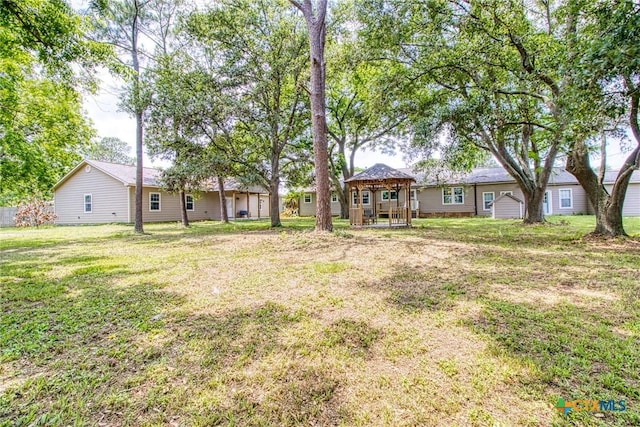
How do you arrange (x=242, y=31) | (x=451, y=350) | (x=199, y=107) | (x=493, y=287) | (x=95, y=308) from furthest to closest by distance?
(x=242, y=31)
(x=199, y=107)
(x=493, y=287)
(x=95, y=308)
(x=451, y=350)

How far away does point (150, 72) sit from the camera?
12.7 meters

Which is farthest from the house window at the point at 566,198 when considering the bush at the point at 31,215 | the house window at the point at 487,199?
the bush at the point at 31,215

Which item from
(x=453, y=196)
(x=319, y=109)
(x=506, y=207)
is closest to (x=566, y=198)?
(x=506, y=207)

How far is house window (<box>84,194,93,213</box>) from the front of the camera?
66.2 ft

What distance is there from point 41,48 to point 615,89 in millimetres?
10862

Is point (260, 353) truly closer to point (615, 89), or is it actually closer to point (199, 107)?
point (615, 89)

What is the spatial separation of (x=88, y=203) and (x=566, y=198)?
31.9 m

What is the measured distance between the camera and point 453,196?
22609 mm

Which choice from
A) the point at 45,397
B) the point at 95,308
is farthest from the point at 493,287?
the point at 95,308

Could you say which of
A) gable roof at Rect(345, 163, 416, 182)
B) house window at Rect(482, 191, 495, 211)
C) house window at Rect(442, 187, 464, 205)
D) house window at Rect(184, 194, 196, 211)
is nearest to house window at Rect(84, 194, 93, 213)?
house window at Rect(184, 194, 196, 211)

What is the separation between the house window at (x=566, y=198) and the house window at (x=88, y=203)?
31189 mm

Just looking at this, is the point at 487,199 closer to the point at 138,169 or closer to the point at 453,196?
the point at 453,196

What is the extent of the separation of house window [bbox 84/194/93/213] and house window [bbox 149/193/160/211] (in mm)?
3904

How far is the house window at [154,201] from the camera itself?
2019 cm
